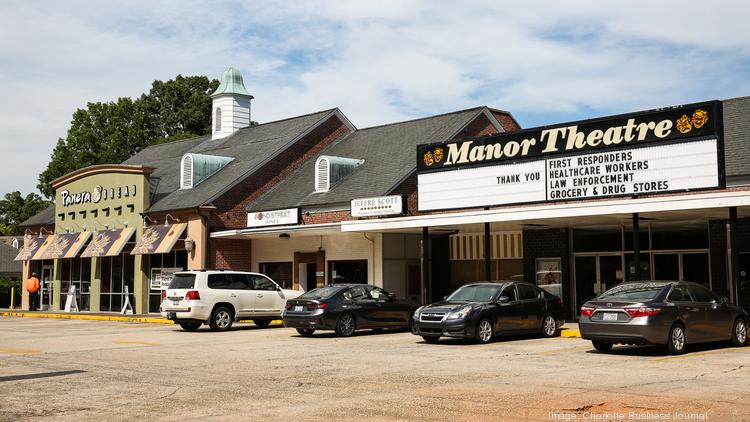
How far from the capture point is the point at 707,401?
10.1 meters

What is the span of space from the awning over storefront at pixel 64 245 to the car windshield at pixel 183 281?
59.1ft

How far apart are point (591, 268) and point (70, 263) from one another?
27.8 meters

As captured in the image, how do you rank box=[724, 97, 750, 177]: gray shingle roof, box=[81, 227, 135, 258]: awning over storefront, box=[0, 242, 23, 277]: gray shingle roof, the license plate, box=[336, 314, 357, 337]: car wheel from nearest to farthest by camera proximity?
the license plate → box=[336, 314, 357, 337]: car wheel → box=[724, 97, 750, 177]: gray shingle roof → box=[81, 227, 135, 258]: awning over storefront → box=[0, 242, 23, 277]: gray shingle roof

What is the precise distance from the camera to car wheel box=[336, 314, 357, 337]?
2194cm

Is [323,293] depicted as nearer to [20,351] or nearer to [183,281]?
[183,281]

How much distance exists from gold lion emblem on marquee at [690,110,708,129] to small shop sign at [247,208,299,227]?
16.5 meters

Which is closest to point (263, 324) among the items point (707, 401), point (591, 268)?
point (591, 268)

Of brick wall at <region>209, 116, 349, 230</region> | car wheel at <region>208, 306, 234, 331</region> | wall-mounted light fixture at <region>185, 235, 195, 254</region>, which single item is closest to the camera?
car wheel at <region>208, 306, 234, 331</region>

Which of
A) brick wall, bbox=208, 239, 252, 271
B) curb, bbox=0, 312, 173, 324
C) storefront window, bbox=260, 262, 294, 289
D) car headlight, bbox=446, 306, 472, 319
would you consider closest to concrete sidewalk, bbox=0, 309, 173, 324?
curb, bbox=0, 312, 173, 324

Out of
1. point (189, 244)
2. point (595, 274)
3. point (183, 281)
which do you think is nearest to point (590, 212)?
point (595, 274)

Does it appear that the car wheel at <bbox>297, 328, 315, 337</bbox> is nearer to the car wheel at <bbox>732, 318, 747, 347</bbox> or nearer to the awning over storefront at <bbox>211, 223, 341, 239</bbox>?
the awning over storefront at <bbox>211, 223, 341, 239</bbox>

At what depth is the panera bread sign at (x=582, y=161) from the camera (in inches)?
787

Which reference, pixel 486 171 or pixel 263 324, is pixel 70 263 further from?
pixel 486 171

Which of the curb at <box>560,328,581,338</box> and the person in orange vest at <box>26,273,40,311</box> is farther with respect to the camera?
the person in orange vest at <box>26,273,40,311</box>
